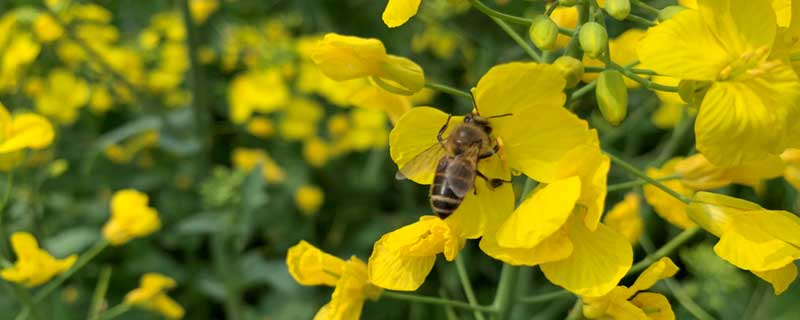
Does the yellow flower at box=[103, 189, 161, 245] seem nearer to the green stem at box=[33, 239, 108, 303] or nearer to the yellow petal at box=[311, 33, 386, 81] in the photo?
the green stem at box=[33, 239, 108, 303]

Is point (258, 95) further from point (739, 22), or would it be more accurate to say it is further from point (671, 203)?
point (739, 22)

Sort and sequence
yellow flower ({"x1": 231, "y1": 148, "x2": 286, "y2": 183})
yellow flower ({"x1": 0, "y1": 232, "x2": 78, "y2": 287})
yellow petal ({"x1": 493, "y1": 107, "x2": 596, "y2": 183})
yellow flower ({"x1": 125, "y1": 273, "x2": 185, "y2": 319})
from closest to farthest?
yellow petal ({"x1": 493, "y1": 107, "x2": 596, "y2": 183})
yellow flower ({"x1": 0, "y1": 232, "x2": 78, "y2": 287})
yellow flower ({"x1": 125, "y1": 273, "x2": 185, "y2": 319})
yellow flower ({"x1": 231, "y1": 148, "x2": 286, "y2": 183})

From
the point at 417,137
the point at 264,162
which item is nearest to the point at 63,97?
the point at 264,162

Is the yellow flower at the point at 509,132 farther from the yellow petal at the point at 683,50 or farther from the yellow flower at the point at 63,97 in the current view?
the yellow flower at the point at 63,97

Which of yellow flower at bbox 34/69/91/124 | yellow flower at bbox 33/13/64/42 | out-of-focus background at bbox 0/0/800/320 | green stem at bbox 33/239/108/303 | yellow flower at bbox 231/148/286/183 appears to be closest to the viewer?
green stem at bbox 33/239/108/303

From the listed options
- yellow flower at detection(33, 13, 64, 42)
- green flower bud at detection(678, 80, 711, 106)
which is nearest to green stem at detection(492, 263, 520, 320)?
green flower bud at detection(678, 80, 711, 106)

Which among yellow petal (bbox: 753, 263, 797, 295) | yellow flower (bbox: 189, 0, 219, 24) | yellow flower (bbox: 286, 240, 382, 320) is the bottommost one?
yellow flower (bbox: 189, 0, 219, 24)
